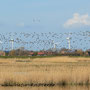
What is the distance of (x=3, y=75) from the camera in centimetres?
2359

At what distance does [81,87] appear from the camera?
74.5 ft

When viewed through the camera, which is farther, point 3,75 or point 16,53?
point 16,53

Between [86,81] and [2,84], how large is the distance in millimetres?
5505

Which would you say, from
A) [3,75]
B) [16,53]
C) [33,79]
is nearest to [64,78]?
[33,79]

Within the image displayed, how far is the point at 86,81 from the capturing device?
77.5 ft

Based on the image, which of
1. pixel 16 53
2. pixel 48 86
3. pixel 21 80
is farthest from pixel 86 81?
pixel 16 53

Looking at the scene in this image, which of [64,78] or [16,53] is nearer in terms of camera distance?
[64,78]

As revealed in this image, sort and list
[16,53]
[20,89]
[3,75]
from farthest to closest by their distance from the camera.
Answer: [16,53] < [3,75] < [20,89]

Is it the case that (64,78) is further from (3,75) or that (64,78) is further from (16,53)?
(16,53)

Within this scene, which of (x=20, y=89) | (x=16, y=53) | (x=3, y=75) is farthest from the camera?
(x=16, y=53)

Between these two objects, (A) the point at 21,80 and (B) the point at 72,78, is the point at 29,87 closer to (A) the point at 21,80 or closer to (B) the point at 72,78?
(A) the point at 21,80

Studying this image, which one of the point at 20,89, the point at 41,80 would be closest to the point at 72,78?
the point at 41,80

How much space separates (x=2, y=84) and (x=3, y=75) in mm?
594

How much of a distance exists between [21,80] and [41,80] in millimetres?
1318
